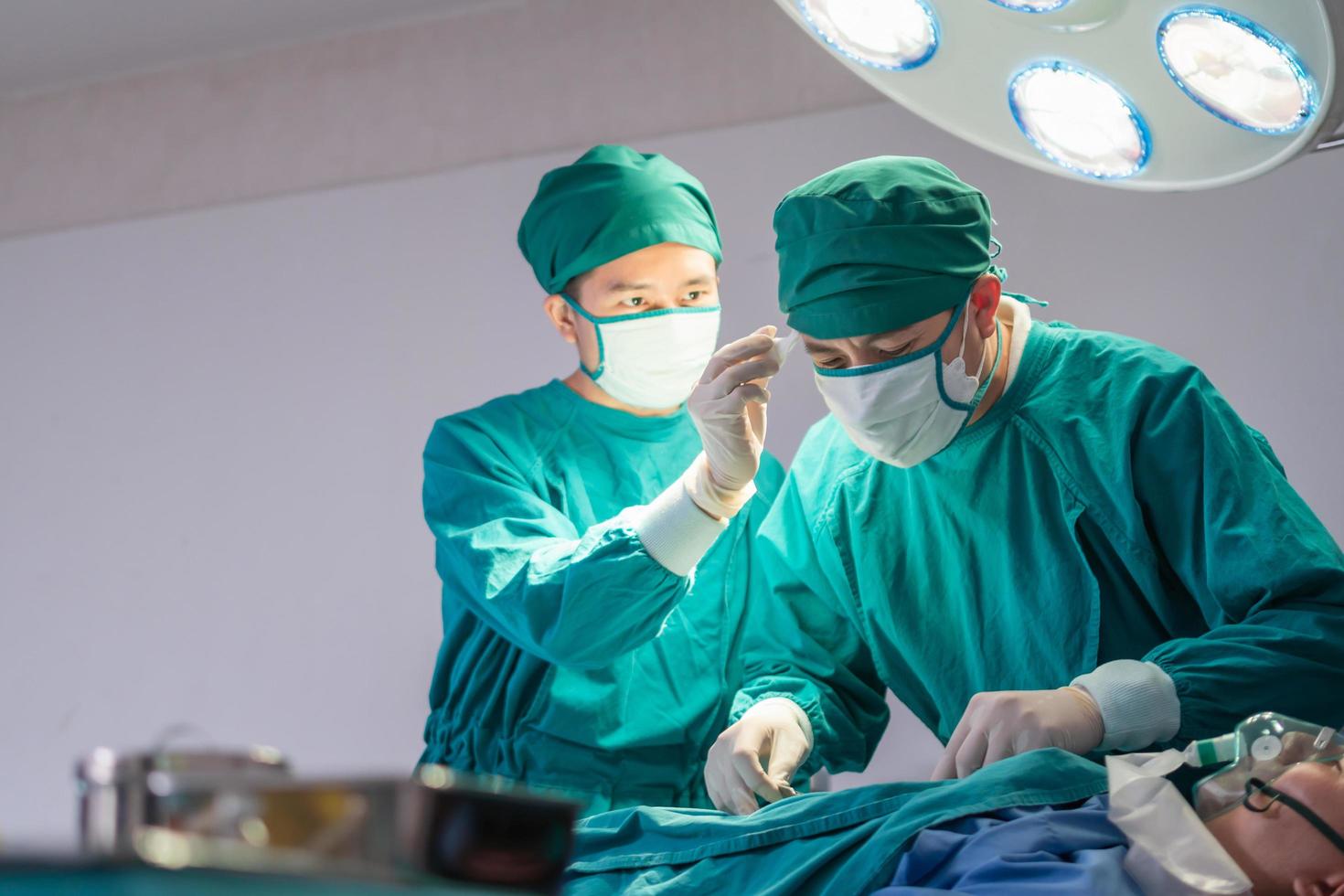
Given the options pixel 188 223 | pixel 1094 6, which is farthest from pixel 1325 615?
pixel 188 223

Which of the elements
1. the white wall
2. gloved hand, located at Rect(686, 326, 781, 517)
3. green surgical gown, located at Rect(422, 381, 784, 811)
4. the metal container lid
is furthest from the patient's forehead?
the metal container lid

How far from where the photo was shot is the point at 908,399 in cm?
215

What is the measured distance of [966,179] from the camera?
3.24 meters

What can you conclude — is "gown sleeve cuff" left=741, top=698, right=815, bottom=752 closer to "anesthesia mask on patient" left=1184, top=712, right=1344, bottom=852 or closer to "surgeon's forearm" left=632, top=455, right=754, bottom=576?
"surgeon's forearm" left=632, top=455, right=754, bottom=576

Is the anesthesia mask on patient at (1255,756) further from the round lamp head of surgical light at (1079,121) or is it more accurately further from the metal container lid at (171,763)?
the metal container lid at (171,763)

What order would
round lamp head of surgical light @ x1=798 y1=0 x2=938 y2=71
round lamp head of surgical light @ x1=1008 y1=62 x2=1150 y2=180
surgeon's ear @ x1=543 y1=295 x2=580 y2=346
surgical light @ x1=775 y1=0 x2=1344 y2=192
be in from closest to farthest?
1. surgical light @ x1=775 y1=0 x2=1344 y2=192
2. round lamp head of surgical light @ x1=1008 y1=62 x2=1150 y2=180
3. round lamp head of surgical light @ x1=798 y1=0 x2=938 y2=71
4. surgeon's ear @ x1=543 y1=295 x2=580 y2=346

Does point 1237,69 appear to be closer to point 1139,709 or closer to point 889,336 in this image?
point 889,336

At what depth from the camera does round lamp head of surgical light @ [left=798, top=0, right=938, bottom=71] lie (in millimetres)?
1902

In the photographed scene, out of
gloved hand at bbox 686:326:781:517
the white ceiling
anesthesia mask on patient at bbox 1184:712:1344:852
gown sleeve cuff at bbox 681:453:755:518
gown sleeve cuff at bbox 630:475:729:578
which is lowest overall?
anesthesia mask on patient at bbox 1184:712:1344:852

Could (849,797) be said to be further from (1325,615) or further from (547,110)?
(547,110)

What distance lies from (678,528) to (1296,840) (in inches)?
37.0

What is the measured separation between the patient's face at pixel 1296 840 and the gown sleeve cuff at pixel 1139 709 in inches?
6.9

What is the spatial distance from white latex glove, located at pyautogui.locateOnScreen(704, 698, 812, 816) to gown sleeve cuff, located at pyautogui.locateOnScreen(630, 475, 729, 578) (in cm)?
25

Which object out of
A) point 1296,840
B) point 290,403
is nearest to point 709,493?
point 1296,840
